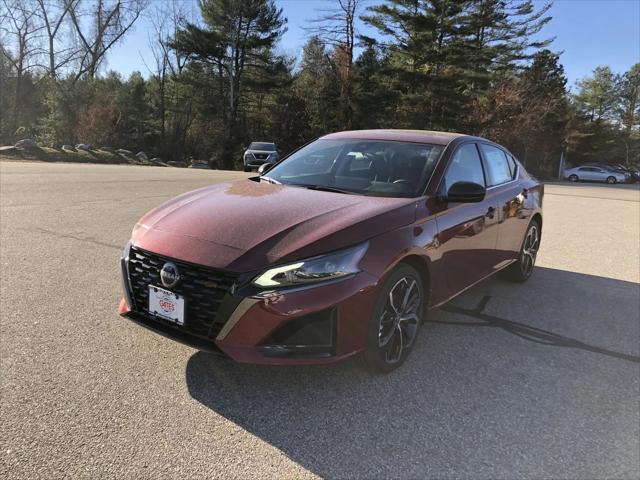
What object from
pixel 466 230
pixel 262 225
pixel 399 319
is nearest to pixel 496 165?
pixel 466 230

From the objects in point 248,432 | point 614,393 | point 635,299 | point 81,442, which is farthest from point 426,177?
point 635,299

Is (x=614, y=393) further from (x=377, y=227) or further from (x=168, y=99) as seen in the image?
(x=168, y=99)

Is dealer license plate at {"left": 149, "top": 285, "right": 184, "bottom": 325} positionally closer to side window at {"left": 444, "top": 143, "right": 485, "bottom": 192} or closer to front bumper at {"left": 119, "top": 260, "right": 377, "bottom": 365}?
front bumper at {"left": 119, "top": 260, "right": 377, "bottom": 365}

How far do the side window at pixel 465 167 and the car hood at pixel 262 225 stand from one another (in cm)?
70

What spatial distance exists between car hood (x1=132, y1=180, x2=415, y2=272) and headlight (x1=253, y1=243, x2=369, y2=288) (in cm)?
5

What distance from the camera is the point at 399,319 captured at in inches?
129

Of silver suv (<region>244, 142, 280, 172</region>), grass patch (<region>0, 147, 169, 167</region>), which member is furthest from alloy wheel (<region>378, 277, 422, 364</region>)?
grass patch (<region>0, 147, 169, 167</region>)

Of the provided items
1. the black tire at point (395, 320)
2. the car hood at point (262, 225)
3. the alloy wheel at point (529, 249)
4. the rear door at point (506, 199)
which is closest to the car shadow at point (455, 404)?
the black tire at point (395, 320)

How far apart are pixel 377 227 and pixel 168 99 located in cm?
4714

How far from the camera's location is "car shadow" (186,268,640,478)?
8.09 feet

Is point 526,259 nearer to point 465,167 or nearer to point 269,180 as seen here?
point 465,167

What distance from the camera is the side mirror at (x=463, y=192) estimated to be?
3703 mm

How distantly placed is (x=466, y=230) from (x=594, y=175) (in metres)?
41.0

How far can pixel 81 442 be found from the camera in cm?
242
